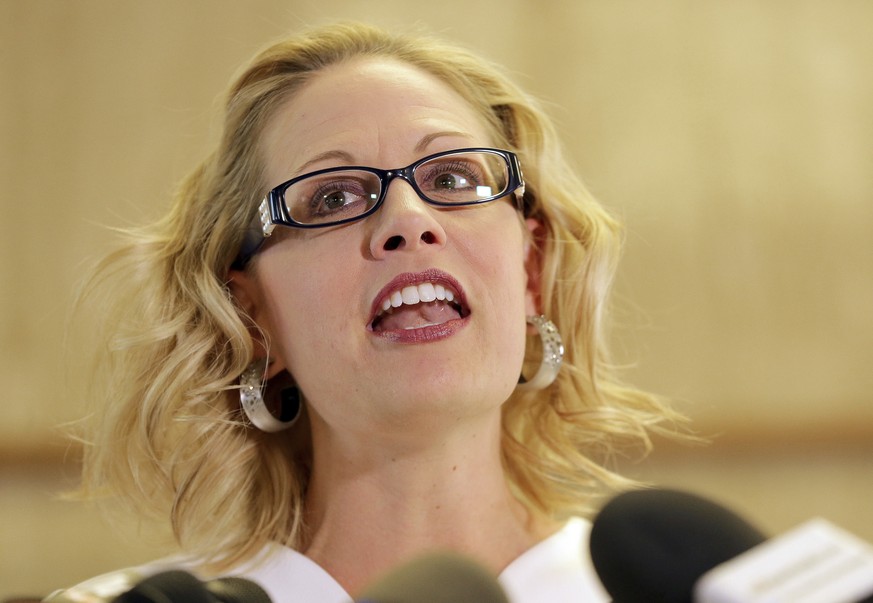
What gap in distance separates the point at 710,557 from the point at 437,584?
149 millimetres

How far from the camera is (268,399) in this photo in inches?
51.2

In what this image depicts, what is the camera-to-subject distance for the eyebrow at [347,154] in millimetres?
1116

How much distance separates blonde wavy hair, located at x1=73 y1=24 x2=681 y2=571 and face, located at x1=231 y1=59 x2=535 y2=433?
0.10 m

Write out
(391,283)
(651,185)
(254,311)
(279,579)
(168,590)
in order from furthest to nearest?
1. (651,185)
2. (254,311)
3. (279,579)
4. (391,283)
5. (168,590)

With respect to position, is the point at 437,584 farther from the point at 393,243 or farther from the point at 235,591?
the point at 393,243

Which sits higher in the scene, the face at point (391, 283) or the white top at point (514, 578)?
the face at point (391, 283)

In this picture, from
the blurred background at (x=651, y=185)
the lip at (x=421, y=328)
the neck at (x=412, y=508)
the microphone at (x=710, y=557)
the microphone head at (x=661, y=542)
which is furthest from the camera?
the blurred background at (x=651, y=185)

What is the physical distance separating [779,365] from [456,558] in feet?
6.30

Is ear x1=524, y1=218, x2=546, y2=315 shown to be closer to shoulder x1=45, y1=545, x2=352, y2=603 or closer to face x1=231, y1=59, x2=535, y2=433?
face x1=231, y1=59, x2=535, y2=433

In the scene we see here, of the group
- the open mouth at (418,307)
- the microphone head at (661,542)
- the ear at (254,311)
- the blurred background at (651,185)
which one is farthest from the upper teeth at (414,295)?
the blurred background at (651,185)

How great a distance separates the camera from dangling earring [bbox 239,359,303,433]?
1216 mm

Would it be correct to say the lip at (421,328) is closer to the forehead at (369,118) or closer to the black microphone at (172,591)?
the forehead at (369,118)

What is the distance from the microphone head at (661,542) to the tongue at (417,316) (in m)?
0.48

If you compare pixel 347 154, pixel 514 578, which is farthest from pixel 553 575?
pixel 347 154
